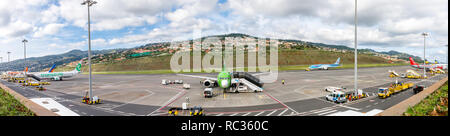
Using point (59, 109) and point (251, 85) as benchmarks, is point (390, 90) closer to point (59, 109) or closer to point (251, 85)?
point (251, 85)

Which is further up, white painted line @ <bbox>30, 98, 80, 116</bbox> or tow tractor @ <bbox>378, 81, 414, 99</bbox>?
tow tractor @ <bbox>378, 81, 414, 99</bbox>

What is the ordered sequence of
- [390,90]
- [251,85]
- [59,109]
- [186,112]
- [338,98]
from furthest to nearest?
[251,85], [390,90], [338,98], [186,112], [59,109]

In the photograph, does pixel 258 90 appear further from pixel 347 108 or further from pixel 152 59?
pixel 152 59

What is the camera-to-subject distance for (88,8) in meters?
23.5

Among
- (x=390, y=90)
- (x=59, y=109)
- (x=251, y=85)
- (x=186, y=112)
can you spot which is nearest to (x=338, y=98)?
(x=390, y=90)

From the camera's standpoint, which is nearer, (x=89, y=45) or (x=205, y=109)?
(x=205, y=109)

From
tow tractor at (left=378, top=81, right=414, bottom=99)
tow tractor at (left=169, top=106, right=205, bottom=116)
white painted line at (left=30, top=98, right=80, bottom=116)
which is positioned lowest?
tow tractor at (left=169, top=106, right=205, bottom=116)

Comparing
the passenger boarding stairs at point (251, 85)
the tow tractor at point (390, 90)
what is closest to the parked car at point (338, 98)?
the tow tractor at point (390, 90)

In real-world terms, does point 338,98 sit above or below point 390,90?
below

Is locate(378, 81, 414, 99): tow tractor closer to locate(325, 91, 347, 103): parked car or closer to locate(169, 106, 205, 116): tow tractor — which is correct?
locate(325, 91, 347, 103): parked car

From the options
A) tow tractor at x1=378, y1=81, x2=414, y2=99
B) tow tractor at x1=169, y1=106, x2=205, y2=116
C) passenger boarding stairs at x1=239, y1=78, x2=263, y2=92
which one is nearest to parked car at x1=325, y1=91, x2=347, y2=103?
tow tractor at x1=378, y1=81, x2=414, y2=99

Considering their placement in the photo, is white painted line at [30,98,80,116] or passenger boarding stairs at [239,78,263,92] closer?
white painted line at [30,98,80,116]
